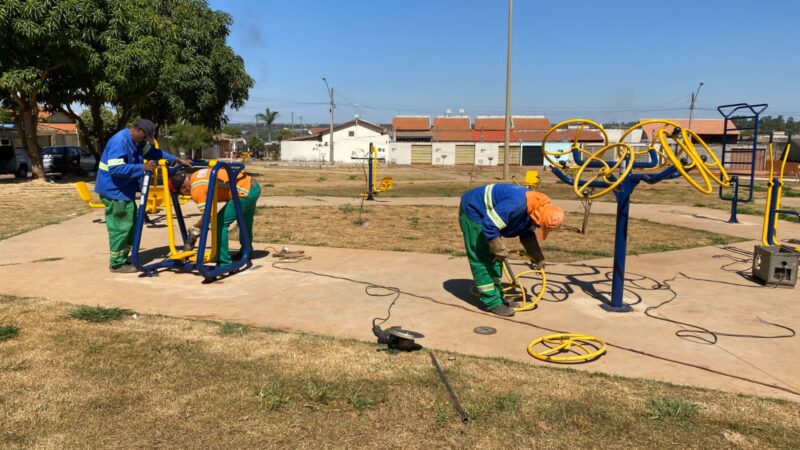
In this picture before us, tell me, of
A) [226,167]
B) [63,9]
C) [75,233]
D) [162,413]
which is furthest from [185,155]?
[162,413]

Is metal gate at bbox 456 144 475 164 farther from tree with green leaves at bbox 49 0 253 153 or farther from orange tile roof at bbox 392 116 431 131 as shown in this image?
tree with green leaves at bbox 49 0 253 153

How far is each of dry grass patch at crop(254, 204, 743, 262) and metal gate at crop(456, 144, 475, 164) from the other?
44.4 m

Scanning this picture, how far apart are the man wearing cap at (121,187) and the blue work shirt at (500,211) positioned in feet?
13.4

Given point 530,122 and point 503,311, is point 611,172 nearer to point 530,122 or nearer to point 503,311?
point 503,311

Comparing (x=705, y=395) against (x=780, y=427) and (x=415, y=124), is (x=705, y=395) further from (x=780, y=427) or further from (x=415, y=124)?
(x=415, y=124)

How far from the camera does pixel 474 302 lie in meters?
5.86

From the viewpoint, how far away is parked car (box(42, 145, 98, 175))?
24.3 meters

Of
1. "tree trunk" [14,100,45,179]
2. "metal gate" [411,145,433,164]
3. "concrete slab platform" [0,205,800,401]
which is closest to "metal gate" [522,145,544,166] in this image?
"metal gate" [411,145,433,164]

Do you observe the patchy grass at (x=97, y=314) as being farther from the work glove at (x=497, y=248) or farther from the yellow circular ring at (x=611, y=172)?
the yellow circular ring at (x=611, y=172)

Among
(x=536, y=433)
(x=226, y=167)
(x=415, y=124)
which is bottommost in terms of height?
(x=536, y=433)

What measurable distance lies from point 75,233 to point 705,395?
10247 millimetres

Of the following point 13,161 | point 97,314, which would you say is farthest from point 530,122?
point 97,314

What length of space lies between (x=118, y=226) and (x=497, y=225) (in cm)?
485

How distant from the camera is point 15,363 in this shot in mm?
3930
